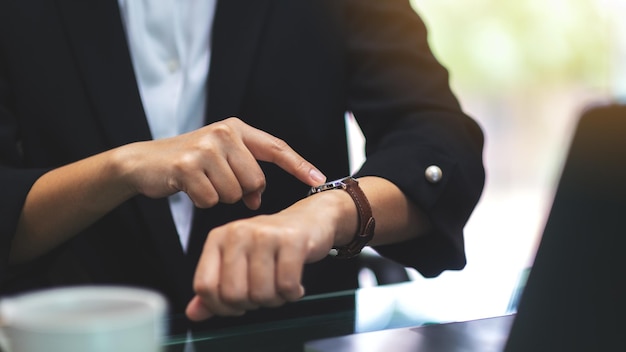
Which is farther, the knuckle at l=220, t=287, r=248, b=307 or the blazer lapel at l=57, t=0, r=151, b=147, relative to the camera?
the blazer lapel at l=57, t=0, r=151, b=147

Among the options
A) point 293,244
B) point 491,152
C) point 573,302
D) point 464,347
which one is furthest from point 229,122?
point 491,152

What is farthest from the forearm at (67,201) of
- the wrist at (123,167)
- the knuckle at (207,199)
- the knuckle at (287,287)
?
the knuckle at (287,287)

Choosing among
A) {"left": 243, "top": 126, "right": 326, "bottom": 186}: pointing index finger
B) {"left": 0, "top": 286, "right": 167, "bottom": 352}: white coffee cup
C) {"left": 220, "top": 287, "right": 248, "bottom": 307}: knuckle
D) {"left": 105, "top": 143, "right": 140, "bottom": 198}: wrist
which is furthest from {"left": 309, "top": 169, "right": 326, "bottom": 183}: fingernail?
{"left": 0, "top": 286, "right": 167, "bottom": 352}: white coffee cup

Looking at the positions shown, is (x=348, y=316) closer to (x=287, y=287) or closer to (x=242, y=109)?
(x=287, y=287)

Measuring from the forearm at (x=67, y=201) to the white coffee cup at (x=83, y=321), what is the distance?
52cm

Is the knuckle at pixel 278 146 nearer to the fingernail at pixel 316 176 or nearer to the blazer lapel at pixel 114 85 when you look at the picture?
the fingernail at pixel 316 176

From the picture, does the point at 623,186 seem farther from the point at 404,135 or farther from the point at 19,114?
the point at 19,114

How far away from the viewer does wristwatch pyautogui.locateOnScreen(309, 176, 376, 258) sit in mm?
1139

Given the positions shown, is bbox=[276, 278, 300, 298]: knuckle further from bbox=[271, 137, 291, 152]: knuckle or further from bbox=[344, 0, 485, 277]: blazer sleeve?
bbox=[344, 0, 485, 277]: blazer sleeve

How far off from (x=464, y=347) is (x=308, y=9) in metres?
0.70

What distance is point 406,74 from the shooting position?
1431mm

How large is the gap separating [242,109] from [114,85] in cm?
20

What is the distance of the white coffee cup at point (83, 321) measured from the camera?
57 centimetres

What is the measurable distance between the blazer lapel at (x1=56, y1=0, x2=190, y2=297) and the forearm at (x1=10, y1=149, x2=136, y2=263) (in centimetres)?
15
